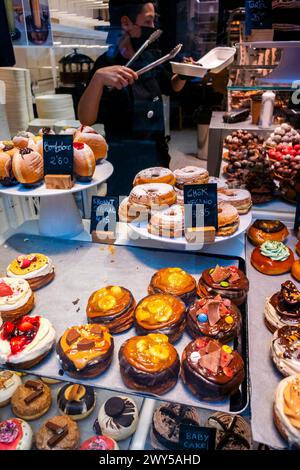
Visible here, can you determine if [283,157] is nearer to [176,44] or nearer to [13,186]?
[176,44]

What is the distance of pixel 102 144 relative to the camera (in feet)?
6.13

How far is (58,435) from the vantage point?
128 centimetres

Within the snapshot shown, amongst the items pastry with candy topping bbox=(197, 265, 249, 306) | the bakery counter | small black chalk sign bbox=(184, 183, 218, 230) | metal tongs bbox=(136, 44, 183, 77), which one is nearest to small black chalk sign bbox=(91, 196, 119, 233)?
small black chalk sign bbox=(184, 183, 218, 230)

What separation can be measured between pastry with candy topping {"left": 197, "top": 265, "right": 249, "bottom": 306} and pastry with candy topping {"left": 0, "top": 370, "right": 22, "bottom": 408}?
0.84m

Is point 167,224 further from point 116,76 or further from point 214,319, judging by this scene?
point 116,76

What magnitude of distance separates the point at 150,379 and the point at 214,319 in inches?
11.6

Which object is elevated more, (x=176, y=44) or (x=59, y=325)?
(x=176, y=44)

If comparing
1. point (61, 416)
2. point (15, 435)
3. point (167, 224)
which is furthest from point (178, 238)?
point (15, 435)

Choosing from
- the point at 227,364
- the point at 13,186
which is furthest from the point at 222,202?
the point at 13,186

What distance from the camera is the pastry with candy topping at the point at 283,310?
1222 mm

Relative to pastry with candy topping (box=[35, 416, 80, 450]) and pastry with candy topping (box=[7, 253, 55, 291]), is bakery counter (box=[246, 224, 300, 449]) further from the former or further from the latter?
pastry with candy topping (box=[7, 253, 55, 291])

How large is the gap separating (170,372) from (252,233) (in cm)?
88

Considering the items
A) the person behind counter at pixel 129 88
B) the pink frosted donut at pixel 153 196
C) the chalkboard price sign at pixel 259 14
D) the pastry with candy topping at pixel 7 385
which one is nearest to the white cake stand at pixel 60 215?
the pink frosted donut at pixel 153 196

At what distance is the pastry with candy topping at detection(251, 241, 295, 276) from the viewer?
1515 mm
